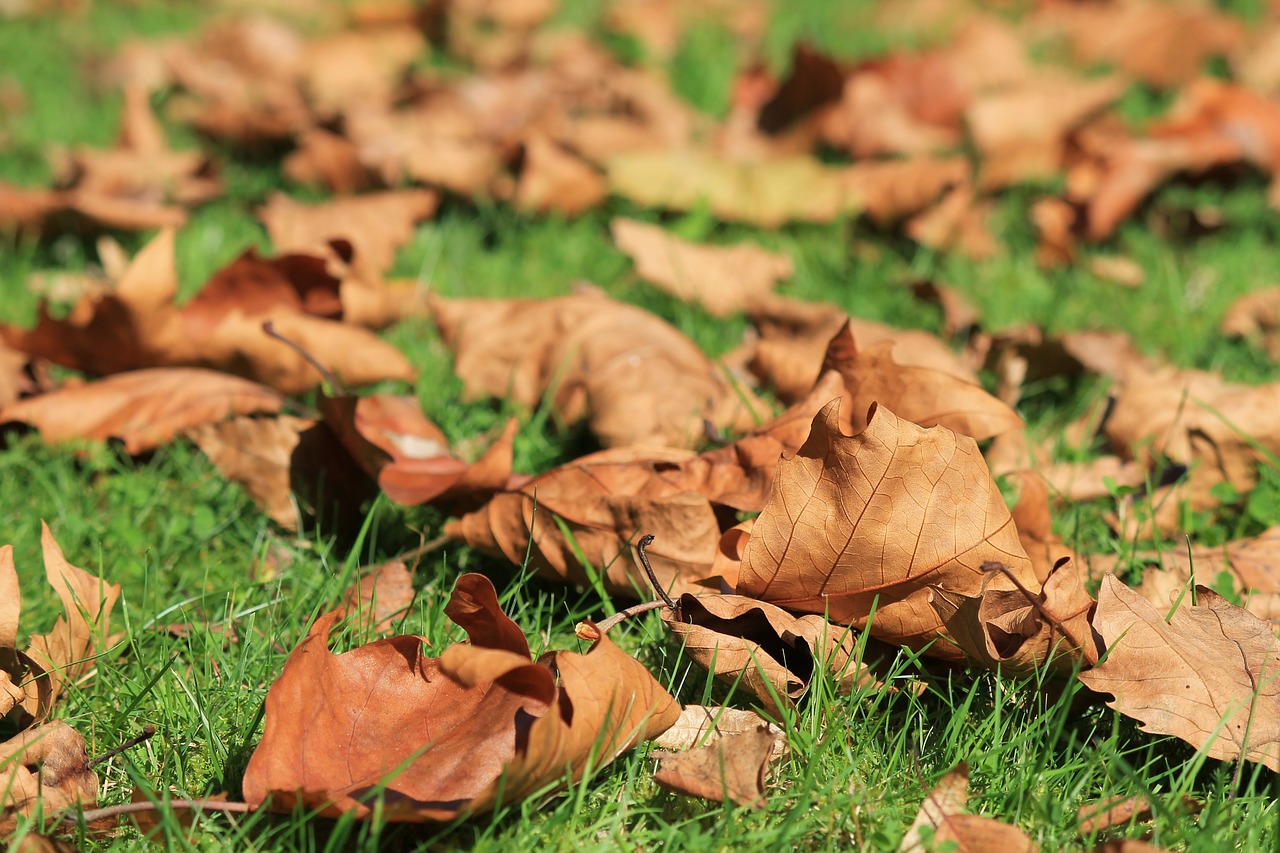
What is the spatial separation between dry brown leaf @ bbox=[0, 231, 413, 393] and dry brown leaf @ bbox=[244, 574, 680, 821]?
791 mm

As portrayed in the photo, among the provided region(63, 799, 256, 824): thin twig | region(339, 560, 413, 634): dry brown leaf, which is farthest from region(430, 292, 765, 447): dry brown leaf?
region(63, 799, 256, 824): thin twig

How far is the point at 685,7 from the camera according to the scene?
13.6 ft

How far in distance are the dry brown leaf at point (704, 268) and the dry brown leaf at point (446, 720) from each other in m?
1.16

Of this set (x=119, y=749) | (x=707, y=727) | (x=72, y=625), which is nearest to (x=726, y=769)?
(x=707, y=727)

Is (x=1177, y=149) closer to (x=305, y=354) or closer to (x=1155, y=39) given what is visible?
(x=1155, y=39)

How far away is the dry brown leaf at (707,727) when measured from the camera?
1245 millimetres

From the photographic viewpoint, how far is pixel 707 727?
126 cm

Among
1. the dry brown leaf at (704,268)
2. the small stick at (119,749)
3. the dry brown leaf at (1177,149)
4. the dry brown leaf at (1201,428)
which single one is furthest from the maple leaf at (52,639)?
the dry brown leaf at (1177,149)

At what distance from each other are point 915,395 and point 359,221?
1479mm

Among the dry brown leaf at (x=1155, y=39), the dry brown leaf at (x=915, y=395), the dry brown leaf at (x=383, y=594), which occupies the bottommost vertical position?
the dry brown leaf at (x=383, y=594)

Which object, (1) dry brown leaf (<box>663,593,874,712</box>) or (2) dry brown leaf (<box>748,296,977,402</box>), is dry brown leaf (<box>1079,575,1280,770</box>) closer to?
(1) dry brown leaf (<box>663,593,874,712</box>)

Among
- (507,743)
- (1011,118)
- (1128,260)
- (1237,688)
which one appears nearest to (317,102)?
(1011,118)

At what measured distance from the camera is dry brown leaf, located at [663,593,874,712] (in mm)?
1273

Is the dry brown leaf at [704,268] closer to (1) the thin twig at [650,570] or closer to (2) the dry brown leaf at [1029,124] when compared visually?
(2) the dry brown leaf at [1029,124]
